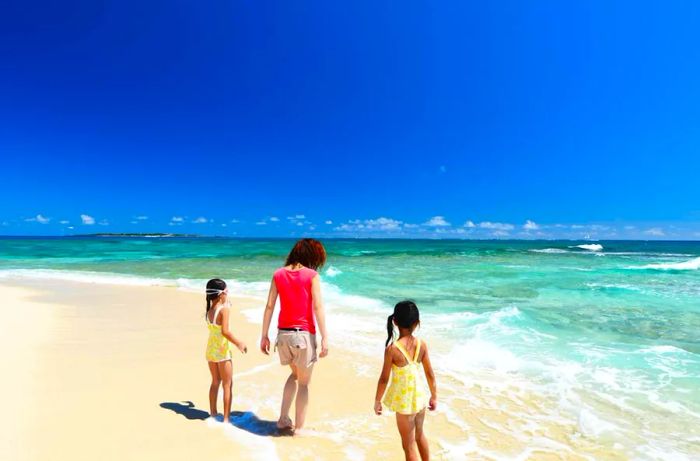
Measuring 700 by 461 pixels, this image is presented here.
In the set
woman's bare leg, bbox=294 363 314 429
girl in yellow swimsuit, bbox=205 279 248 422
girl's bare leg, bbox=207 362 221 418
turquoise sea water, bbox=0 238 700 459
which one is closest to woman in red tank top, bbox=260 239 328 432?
woman's bare leg, bbox=294 363 314 429

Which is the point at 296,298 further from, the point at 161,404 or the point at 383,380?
the point at 161,404

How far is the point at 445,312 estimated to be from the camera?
1196cm

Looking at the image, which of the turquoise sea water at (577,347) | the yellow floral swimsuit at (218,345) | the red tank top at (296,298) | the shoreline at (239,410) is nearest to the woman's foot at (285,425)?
the shoreline at (239,410)

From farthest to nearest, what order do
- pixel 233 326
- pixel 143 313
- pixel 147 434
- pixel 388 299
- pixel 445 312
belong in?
pixel 388 299, pixel 445 312, pixel 143 313, pixel 233 326, pixel 147 434

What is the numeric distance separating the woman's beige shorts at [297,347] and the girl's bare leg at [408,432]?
1.02 metres

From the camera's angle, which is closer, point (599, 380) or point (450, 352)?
point (599, 380)

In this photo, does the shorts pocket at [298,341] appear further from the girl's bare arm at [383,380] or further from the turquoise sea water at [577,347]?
the turquoise sea water at [577,347]

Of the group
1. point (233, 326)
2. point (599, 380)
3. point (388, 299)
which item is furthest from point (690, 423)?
point (388, 299)

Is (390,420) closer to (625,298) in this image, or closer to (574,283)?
(625,298)

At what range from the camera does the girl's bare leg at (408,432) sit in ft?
10.6

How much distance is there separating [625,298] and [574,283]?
4761 millimetres

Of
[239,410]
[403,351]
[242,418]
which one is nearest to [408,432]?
[403,351]

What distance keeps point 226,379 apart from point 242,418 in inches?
23.9

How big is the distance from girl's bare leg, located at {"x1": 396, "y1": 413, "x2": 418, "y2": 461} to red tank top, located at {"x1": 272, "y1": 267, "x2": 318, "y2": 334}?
1129 mm
